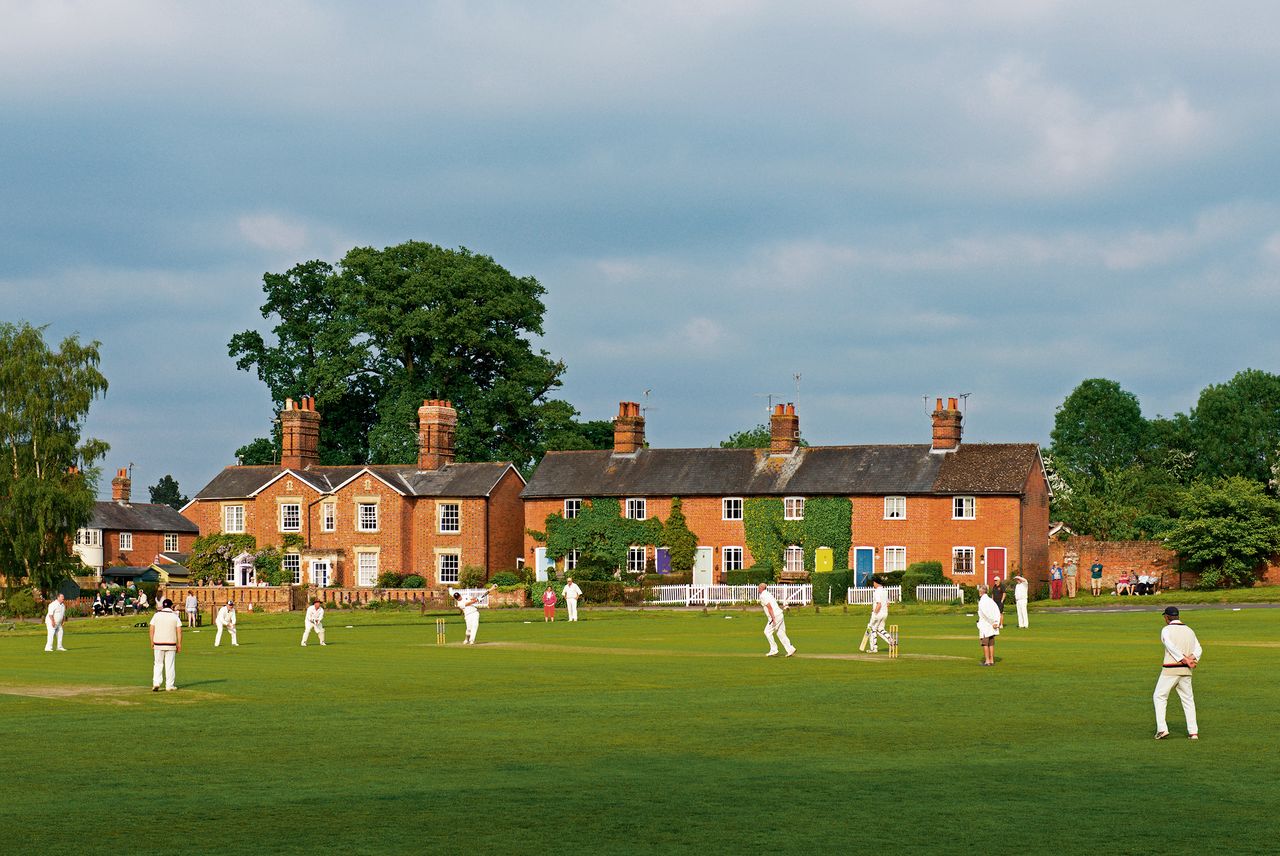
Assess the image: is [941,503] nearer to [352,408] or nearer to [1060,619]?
[1060,619]

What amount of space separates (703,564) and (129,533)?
1675 inches

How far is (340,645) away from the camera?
4303cm

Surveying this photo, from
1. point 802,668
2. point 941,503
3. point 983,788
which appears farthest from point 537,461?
point 983,788

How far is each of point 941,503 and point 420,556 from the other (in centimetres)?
2618

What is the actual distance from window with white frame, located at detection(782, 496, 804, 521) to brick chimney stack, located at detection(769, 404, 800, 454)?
368 centimetres

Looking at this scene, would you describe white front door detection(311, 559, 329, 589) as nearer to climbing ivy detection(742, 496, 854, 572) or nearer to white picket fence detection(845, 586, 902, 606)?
climbing ivy detection(742, 496, 854, 572)

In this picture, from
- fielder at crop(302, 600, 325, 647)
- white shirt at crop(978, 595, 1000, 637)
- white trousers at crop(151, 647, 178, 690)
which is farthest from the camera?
fielder at crop(302, 600, 325, 647)

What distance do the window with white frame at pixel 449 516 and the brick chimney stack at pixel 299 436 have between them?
851 centimetres

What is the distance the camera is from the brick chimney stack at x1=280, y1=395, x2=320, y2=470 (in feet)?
282

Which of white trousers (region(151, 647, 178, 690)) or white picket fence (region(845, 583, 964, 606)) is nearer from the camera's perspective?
white trousers (region(151, 647, 178, 690))

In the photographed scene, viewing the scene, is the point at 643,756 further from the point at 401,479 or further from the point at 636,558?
the point at 401,479

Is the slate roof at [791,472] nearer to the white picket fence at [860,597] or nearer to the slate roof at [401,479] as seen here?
the slate roof at [401,479]

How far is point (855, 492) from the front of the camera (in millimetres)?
76500

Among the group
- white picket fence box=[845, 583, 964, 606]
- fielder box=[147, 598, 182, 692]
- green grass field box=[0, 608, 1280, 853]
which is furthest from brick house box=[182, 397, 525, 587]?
fielder box=[147, 598, 182, 692]
